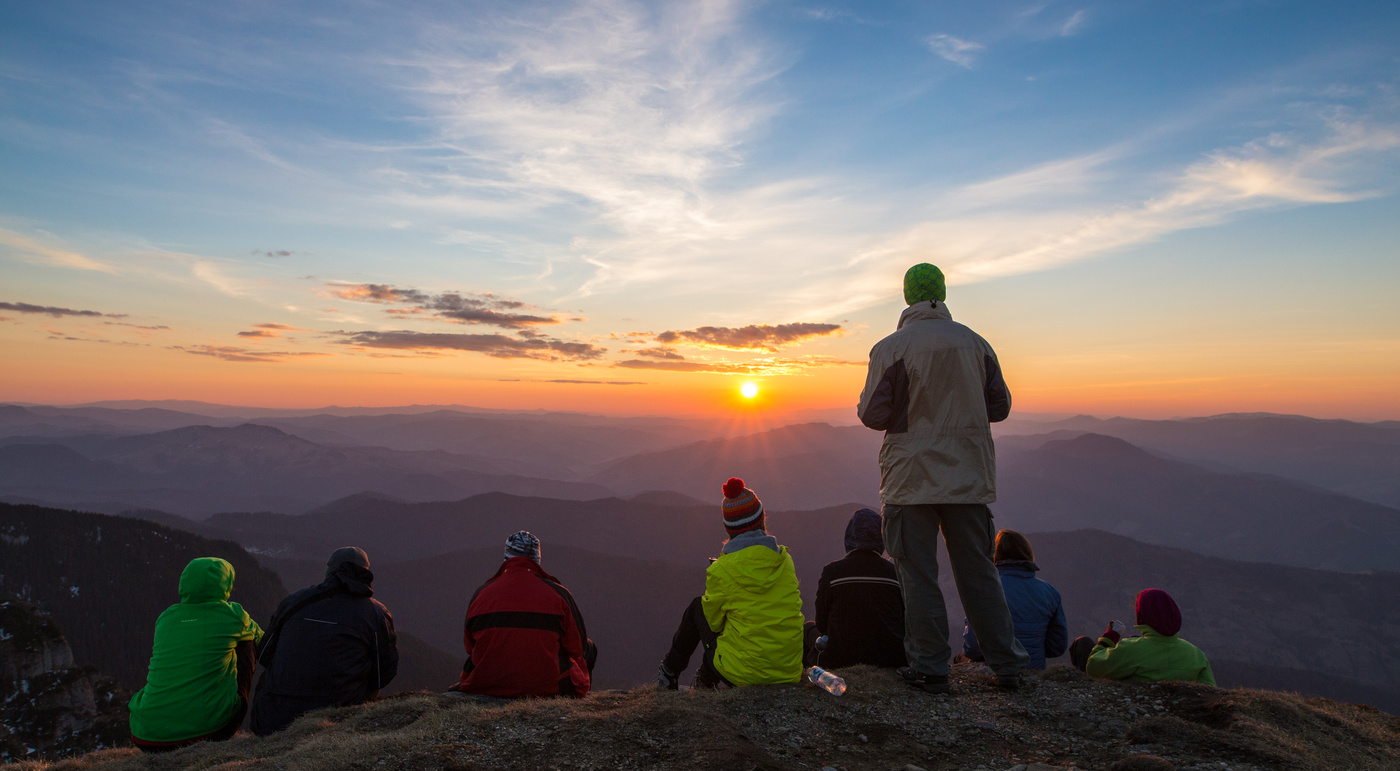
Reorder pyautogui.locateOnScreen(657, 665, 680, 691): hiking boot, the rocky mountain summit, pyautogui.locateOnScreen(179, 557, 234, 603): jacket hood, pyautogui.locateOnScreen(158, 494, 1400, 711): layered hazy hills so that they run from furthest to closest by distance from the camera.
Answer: pyautogui.locateOnScreen(158, 494, 1400, 711): layered hazy hills → the rocky mountain summit → pyautogui.locateOnScreen(657, 665, 680, 691): hiking boot → pyautogui.locateOnScreen(179, 557, 234, 603): jacket hood

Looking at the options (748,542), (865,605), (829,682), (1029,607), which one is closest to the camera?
(829,682)

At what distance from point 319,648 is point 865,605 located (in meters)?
5.57

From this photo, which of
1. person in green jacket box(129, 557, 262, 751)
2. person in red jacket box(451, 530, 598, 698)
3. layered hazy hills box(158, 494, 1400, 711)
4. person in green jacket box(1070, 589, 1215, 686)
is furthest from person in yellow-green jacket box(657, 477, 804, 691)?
layered hazy hills box(158, 494, 1400, 711)

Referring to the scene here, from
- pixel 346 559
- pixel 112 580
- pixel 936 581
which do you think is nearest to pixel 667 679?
pixel 936 581

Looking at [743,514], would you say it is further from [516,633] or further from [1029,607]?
[1029,607]

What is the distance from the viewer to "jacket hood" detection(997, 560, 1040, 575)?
22.3 feet

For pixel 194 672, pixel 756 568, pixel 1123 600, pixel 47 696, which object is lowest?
pixel 1123 600

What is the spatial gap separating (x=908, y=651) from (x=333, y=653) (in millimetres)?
5675

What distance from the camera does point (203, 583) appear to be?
5973mm

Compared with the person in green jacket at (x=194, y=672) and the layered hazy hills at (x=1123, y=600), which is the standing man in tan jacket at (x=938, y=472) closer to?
the person in green jacket at (x=194, y=672)

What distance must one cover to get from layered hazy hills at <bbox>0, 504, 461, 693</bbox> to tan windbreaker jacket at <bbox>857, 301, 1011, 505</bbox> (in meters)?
104

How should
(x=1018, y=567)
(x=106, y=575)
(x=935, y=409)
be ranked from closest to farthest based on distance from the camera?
(x=935, y=409)
(x=1018, y=567)
(x=106, y=575)

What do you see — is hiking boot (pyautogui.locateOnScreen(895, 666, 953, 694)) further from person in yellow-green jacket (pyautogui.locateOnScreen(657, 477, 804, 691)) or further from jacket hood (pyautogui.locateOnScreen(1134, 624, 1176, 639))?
jacket hood (pyautogui.locateOnScreen(1134, 624, 1176, 639))

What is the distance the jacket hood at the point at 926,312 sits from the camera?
5836 mm
